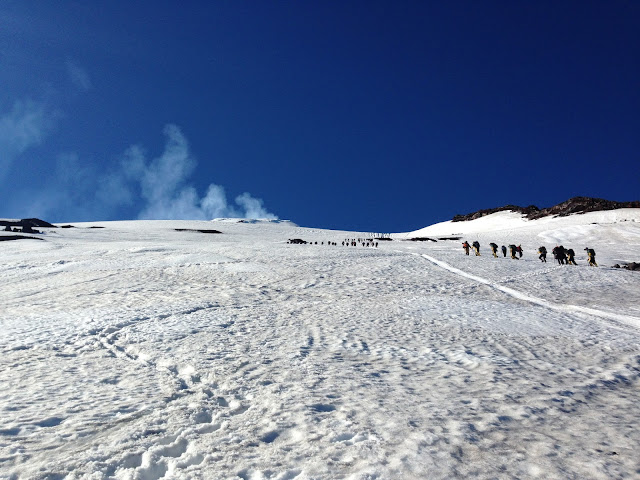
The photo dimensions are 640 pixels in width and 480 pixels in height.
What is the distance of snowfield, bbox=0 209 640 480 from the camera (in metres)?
2.97

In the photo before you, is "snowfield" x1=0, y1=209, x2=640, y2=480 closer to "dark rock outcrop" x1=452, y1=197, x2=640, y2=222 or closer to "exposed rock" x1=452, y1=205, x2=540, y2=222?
"dark rock outcrop" x1=452, y1=197, x2=640, y2=222

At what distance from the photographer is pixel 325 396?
4121mm

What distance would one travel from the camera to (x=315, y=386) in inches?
173

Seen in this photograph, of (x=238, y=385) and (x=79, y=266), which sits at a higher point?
(x=79, y=266)

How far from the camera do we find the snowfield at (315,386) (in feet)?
9.75

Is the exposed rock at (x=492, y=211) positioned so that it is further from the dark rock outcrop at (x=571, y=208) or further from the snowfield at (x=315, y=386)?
the snowfield at (x=315, y=386)

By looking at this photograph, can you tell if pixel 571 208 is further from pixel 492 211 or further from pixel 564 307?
pixel 564 307

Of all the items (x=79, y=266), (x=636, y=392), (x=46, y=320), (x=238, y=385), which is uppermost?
(x=79, y=266)

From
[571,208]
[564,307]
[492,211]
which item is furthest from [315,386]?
[492,211]

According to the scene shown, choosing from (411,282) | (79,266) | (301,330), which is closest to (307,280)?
(411,282)

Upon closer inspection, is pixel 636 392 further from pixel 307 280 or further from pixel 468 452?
pixel 307 280

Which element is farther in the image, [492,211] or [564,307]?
[492,211]

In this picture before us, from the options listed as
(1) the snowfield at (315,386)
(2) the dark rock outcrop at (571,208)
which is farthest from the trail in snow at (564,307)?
(2) the dark rock outcrop at (571,208)

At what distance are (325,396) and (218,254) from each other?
18.3m
